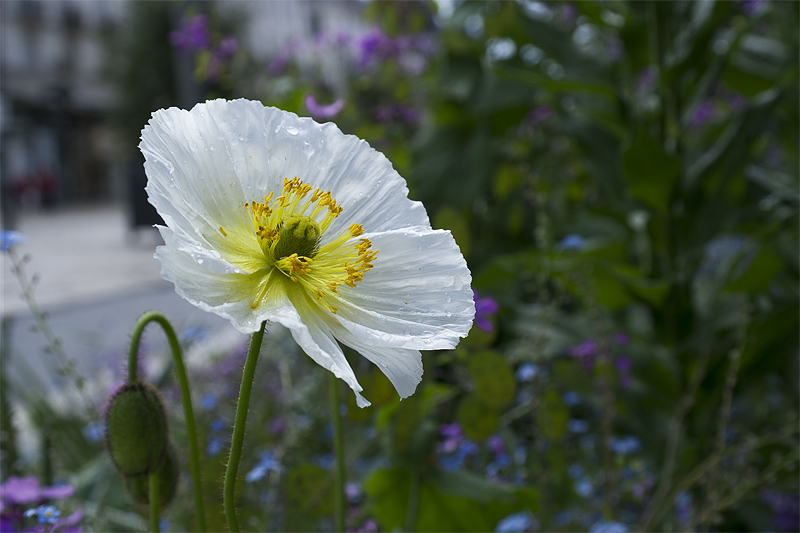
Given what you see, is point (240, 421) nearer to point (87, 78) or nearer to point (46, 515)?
point (46, 515)

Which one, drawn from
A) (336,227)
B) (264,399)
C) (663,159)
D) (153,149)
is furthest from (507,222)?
(153,149)

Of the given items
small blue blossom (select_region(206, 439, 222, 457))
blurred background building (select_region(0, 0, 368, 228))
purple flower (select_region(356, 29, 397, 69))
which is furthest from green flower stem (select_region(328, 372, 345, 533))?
blurred background building (select_region(0, 0, 368, 228))

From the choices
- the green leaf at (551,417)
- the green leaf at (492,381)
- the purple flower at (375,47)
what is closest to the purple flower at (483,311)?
the green leaf at (492,381)

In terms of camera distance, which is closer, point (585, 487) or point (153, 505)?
point (153, 505)

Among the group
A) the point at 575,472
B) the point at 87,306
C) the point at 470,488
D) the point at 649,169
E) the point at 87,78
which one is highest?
the point at 649,169

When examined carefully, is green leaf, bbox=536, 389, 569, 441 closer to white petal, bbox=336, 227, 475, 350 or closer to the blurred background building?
white petal, bbox=336, 227, 475, 350

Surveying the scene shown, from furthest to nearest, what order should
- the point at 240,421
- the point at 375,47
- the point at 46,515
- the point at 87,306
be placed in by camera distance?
the point at 87,306
the point at 375,47
the point at 46,515
the point at 240,421

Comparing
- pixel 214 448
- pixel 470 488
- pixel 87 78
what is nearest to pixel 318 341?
pixel 470 488

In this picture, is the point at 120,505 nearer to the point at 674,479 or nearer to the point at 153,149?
the point at 153,149
